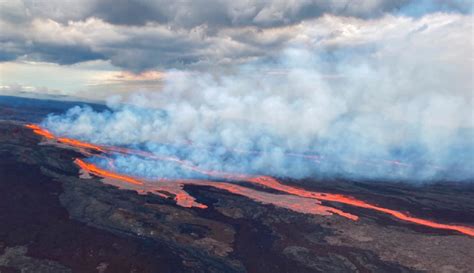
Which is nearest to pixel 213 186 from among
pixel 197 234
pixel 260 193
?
pixel 260 193

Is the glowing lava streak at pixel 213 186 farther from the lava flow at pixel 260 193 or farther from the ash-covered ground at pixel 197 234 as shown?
the ash-covered ground at pixel 197 234

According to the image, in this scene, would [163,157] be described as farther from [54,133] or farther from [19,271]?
[19,271]

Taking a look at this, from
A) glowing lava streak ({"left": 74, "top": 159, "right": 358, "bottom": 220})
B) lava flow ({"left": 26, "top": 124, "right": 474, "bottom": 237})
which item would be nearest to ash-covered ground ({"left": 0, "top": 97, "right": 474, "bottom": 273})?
glowing lava streak ({"left": 74, "top": 159, "right": 358, "bottom": 220})

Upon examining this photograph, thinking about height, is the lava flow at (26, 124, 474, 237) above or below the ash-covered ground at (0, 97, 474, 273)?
above

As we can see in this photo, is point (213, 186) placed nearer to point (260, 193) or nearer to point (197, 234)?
point (260, 193)

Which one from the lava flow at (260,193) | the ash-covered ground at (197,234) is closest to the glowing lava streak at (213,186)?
the lava flow at (260,193)

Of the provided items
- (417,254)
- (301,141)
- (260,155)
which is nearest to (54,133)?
(260,155)

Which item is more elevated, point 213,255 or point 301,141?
point 301,141

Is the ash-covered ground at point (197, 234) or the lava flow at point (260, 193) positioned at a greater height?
the lava flow at point (260, 193)

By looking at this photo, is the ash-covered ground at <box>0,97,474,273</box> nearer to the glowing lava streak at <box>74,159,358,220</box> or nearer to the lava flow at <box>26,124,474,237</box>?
the glowing lava streak at <box>74,159,358,220</box>
